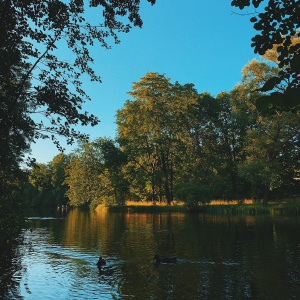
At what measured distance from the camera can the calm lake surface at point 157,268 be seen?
1233cm

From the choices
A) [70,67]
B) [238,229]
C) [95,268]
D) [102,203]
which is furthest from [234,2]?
[102,203]

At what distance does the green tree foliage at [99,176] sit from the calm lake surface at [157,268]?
1517 inches

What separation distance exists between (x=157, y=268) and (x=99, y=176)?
2112 inches

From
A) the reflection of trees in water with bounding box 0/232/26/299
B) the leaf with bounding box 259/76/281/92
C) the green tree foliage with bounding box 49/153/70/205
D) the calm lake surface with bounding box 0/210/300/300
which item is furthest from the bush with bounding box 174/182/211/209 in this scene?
the green tree foliage with bounding box 49/153/70/205

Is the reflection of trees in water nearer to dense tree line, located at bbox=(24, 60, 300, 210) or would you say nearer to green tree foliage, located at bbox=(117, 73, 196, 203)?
dense tree line, located at bbox=(24, 60, 300, 210)

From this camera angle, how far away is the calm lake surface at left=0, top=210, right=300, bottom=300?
40.4 feet

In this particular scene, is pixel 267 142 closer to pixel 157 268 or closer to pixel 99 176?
pixel 157 268

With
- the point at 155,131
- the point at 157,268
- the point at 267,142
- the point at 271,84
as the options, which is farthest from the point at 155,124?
the point at 271,84

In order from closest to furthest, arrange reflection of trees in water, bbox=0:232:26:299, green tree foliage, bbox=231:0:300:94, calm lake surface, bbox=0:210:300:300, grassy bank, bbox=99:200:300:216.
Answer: green tree foliage, bbox=231:0:300:94, calm lake surface, bbox=0:210:300:300, reflection of trees in water, bbox=0:232:26:299, grassy bank, bbox=99:200:300:216

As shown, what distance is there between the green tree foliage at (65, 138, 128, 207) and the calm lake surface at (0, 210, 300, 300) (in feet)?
126

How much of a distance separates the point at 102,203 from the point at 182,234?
147 feet

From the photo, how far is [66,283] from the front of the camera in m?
13.9

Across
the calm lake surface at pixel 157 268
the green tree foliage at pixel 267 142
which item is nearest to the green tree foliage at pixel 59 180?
the green tree foliage at pixel 267 142

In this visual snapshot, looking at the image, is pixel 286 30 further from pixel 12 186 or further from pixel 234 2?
pixel 12 186
